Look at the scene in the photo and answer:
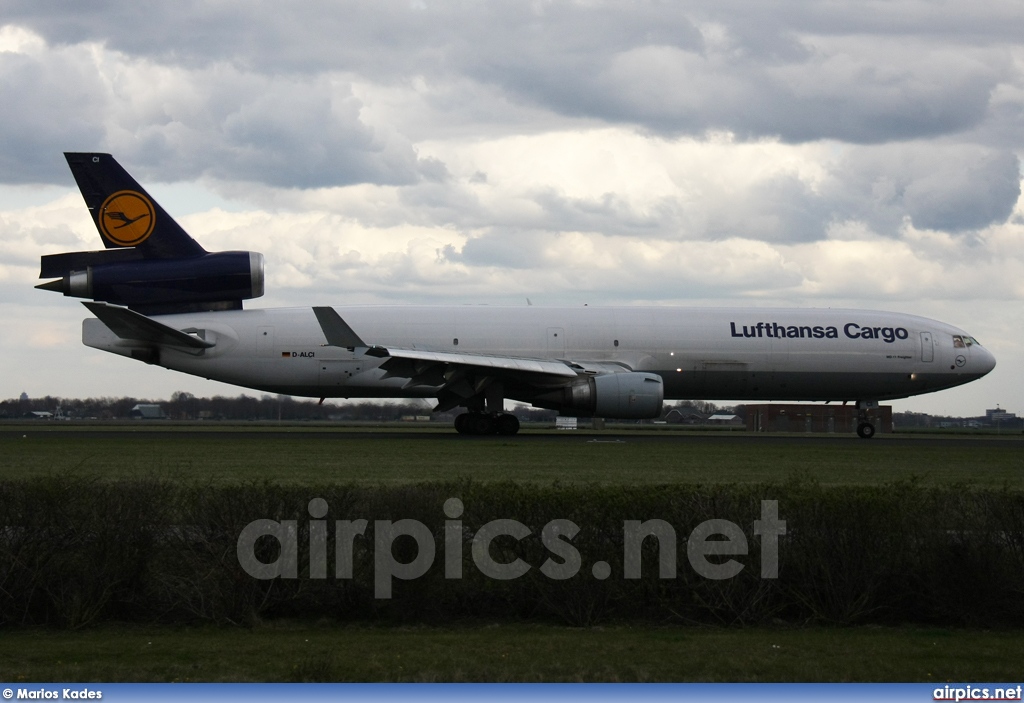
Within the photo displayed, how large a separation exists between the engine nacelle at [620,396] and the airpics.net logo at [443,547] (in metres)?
20.8

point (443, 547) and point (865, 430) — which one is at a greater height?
point (443, 547)

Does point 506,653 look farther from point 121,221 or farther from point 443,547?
point 121,221

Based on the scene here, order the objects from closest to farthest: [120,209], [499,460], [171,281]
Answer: [499,460]
[120,209]
[171,281]

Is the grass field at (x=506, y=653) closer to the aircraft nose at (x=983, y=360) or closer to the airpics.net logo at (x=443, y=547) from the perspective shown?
the airpics.net logo at (x=443, y=547)

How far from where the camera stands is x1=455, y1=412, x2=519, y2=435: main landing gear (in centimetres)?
3238

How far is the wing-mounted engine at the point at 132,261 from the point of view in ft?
105

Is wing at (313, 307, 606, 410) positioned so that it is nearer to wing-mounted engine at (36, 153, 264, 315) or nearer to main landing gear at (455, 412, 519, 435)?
main landing gear at (455, 412, 519, 435)

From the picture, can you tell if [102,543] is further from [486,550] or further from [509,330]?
[509,330]

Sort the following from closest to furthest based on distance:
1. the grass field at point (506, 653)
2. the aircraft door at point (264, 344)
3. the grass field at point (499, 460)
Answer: the grass field at point (506, 653), the grass field at point (499, 460), the aircraft door at point (264, 344)

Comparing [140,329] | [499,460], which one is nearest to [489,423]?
[140,329]

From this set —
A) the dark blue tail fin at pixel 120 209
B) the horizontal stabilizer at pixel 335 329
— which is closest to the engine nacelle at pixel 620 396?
the horizontal stabilizer at pixel 335 329

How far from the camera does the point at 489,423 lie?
32.5 metres

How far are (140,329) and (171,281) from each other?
221 cm

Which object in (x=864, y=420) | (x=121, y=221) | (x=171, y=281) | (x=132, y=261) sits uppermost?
(x=121, y=221)
